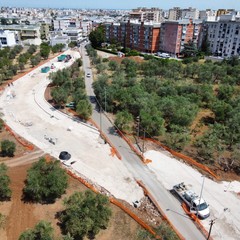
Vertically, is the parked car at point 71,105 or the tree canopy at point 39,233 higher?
the tree canopy at point 39,233

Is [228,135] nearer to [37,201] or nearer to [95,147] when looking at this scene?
[95,147]

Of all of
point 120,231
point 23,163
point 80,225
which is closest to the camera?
point 80,225

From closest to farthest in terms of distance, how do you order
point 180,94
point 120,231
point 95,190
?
point 120,231 → point 95,190 → point 180,94

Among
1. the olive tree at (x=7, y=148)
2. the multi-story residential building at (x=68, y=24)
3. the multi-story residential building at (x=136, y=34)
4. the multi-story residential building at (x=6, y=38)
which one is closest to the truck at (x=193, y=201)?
the olive tree at (x=7, y=148)

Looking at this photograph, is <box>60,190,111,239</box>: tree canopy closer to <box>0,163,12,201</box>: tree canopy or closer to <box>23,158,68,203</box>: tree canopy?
<box>23,158,68,203</box>: tree canopy

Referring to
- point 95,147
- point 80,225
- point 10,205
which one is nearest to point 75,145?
point 95,147

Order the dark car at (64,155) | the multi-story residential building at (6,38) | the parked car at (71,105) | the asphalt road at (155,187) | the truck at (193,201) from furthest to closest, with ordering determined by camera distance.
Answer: the multi-story residential building at (6,38) → the parked car at (71,105) → the dark car at (64,155) → the truck at (193,201) → the asphalt road at (155,187)

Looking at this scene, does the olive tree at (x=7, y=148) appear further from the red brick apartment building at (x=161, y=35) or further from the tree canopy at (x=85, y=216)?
the red brick apartment building at (x=161, y=35)

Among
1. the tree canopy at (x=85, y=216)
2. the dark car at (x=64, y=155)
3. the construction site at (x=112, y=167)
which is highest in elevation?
the tree canopy at (x=85, y=216)
